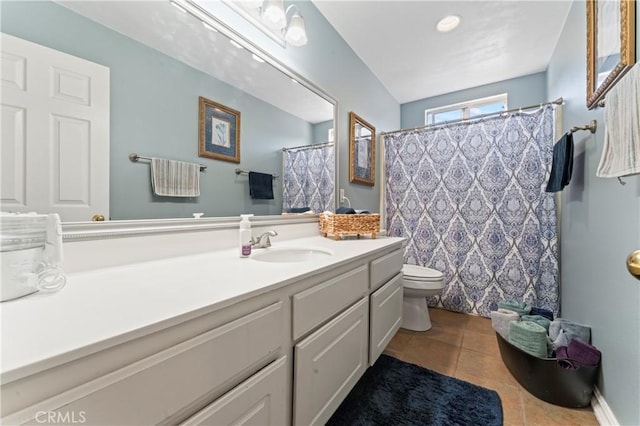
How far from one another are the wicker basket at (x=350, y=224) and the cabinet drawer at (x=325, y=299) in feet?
1.48

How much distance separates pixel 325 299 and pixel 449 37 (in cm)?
237

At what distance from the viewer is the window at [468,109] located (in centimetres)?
292

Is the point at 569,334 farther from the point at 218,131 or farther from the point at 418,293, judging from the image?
the point at 218,131

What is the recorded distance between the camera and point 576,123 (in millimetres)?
1630

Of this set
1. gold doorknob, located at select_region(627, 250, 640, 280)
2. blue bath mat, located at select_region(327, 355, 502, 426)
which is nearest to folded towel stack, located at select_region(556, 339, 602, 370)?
blue bath mat, located at select_region(327, 355, 502, 426)

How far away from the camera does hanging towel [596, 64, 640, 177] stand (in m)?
0.83

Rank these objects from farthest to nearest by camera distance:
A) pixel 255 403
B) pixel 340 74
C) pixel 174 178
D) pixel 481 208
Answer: pixel 481 208, pixel 340 74, pixel 174 178, pixel 255 403

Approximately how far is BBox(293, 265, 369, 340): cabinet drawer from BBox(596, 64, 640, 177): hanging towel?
3.37ft

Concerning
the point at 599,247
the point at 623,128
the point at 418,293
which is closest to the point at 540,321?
the point at 599,247

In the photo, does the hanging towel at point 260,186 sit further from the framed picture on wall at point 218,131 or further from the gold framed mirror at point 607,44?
the gold framed mirror at point 607,44

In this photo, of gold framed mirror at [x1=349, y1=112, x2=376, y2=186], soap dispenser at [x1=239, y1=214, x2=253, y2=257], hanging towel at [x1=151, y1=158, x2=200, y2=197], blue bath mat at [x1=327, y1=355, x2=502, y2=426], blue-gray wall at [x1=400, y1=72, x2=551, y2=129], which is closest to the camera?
hanging towel at [x1=151, y1=158, x2=200, y2=197]

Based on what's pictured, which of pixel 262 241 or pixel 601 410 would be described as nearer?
pixel 601 410

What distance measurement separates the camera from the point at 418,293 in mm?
2027

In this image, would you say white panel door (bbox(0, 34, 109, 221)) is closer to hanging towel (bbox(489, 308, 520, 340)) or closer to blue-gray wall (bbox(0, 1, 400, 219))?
blue-gray wall (bbox(0, 1, 400, 219))
